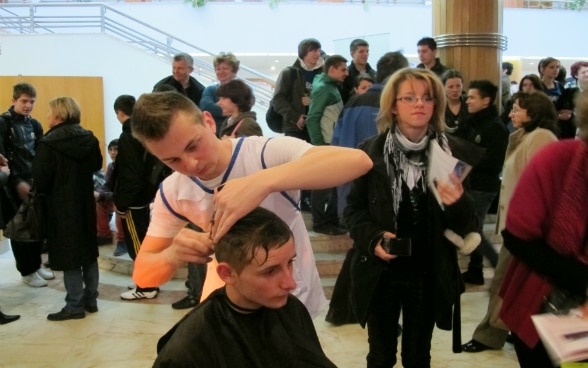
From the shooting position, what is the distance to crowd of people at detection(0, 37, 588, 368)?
1322mm

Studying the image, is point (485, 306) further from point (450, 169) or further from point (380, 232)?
point (450, 169)

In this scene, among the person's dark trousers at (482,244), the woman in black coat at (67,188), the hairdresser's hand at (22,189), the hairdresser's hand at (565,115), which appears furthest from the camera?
the hairdresser's hand at (565,115)

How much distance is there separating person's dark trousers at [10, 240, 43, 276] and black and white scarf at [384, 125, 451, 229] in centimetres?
362

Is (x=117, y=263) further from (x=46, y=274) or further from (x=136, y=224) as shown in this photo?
(x=136, y=224)

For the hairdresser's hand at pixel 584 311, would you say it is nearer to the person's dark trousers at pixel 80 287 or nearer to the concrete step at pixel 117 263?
the person's dark trousers at pixel 80 287

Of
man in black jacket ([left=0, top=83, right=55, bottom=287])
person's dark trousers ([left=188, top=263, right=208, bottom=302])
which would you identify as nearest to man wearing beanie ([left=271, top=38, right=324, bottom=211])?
person's dark trousers ([left=188, top=263, right=208, bottom=302])

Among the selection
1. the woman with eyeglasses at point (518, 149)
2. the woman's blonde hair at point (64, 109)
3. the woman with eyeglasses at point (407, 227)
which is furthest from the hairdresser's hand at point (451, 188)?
the woman's blonde hair at point (64, 109)

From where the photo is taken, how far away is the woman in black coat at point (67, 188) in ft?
13.5

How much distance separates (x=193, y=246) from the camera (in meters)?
1.27

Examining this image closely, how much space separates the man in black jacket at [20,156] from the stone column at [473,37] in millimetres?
3630

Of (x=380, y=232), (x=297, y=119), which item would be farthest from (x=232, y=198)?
(x=297, y=119)

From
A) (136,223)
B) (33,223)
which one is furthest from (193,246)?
(136,223)

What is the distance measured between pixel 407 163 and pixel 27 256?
378cm

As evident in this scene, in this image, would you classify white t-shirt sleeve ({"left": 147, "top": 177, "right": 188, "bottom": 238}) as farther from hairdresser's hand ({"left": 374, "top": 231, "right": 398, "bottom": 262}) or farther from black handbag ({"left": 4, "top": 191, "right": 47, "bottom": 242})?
black handbag ({"left": 4, "top": 191, "right": 47, "bottom": 242})
